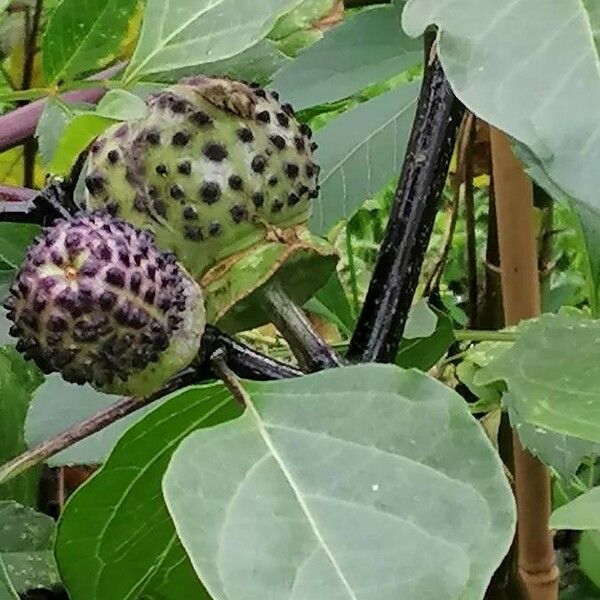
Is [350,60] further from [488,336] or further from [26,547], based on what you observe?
[26,547]

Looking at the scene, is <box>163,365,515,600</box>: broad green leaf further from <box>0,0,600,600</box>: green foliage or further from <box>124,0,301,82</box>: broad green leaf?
<box>124,0,301,82</box>: broad green leaf

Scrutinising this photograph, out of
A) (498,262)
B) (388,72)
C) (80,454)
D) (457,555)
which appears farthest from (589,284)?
(457,555)

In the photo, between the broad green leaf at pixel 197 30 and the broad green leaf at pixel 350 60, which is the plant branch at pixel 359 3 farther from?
the broad green leaf at pixel 197 30

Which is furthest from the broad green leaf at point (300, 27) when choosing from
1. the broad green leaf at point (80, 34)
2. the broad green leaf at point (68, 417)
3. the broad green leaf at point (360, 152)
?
the broad green leaf at point (68, 417)

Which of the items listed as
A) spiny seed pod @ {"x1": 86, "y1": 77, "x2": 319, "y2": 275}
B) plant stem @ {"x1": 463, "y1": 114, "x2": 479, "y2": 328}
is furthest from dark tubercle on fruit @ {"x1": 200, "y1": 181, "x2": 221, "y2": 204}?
plant stem @ {"x1": 463, "y1": 114, "x2": 479, "y2": 328}

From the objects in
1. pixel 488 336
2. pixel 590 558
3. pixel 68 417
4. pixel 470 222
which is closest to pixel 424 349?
pixel 488 336

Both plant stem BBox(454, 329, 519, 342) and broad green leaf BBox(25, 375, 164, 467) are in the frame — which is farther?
plant stem BBox(454, 329, 519, 342)
